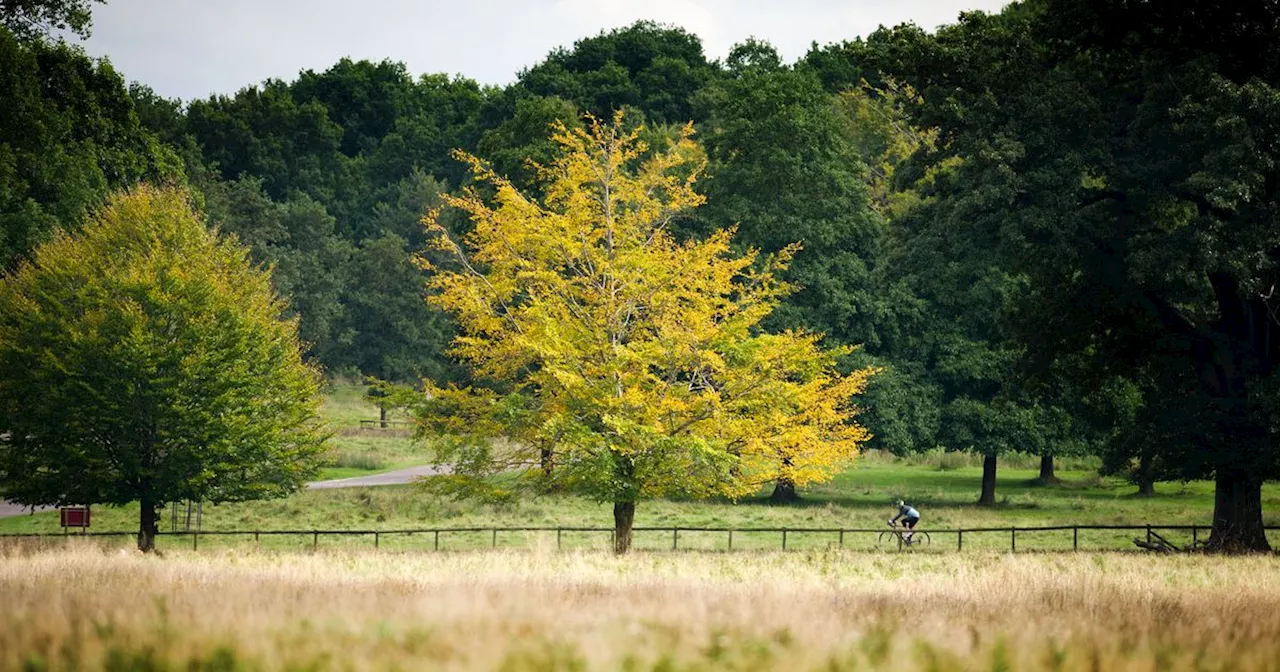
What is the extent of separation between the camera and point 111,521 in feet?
129

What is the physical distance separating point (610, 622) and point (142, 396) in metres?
22.2

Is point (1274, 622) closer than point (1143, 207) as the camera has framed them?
Yes

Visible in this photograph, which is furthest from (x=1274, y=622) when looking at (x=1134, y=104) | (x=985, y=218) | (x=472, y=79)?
(x=472, y=79)

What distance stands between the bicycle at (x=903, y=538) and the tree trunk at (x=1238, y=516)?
23.0 ft

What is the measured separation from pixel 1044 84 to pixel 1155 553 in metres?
11.3

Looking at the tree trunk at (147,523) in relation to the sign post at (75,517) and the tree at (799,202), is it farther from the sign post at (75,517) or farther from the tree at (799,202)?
the tree at (799,202)

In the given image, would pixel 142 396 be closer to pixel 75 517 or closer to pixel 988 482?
pixel 75 517

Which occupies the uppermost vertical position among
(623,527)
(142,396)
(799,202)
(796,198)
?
(796,198)

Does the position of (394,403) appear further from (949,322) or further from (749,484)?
(949,322)

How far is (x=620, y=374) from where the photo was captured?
26.8 metres

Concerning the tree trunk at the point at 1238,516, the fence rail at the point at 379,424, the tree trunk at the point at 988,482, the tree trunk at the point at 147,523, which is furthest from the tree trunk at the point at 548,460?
the fence rail at the point at 379,424

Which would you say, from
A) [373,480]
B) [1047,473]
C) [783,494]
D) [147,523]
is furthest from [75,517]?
[1047,473]

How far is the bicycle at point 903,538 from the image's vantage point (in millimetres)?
31969

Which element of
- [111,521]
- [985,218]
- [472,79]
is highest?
[472,79]
